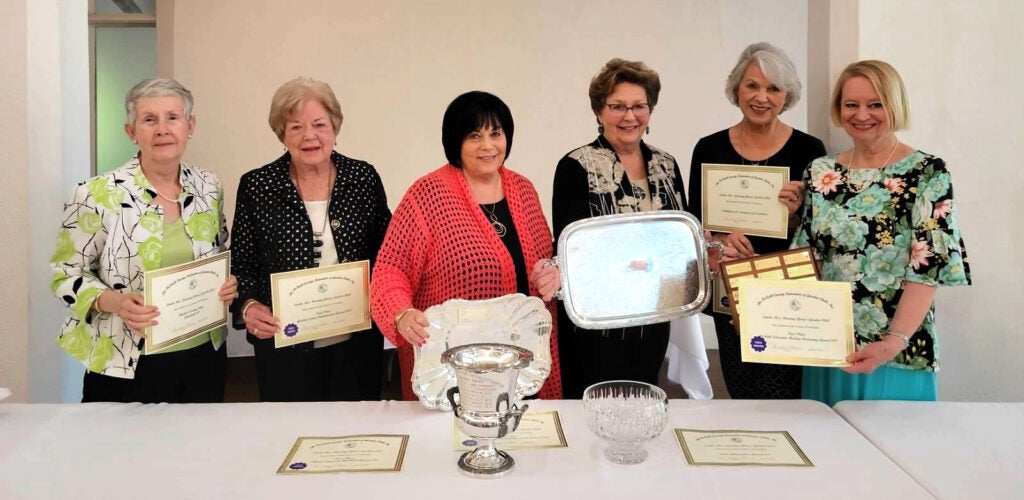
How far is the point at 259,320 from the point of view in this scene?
7.03 feet

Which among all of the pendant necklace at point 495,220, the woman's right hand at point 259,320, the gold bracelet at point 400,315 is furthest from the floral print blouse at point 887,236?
the woman's right hand at point 259,320

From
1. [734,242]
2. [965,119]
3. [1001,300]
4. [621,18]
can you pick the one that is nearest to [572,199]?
[734,242]

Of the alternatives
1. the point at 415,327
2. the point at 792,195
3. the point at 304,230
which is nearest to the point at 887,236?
the point at 792,195

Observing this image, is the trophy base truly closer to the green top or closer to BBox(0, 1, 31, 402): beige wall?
the green top

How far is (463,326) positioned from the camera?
180 cm

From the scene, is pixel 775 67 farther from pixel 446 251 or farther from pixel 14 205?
pixel 14 205

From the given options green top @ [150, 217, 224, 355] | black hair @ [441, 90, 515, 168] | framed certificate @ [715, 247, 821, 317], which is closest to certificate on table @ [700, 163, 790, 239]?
framed certificate @ [715, 247, 821, 317]

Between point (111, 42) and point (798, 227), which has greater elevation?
point (111, 42)

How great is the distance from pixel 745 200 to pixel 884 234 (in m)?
0.41

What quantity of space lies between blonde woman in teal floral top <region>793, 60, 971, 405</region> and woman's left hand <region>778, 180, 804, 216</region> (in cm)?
3

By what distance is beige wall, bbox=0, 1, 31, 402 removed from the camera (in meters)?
2.38

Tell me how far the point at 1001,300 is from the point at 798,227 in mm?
996

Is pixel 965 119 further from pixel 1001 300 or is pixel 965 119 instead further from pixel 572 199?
Result: pixel 572 199

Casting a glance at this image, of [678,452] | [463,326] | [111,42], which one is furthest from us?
[111,42]
